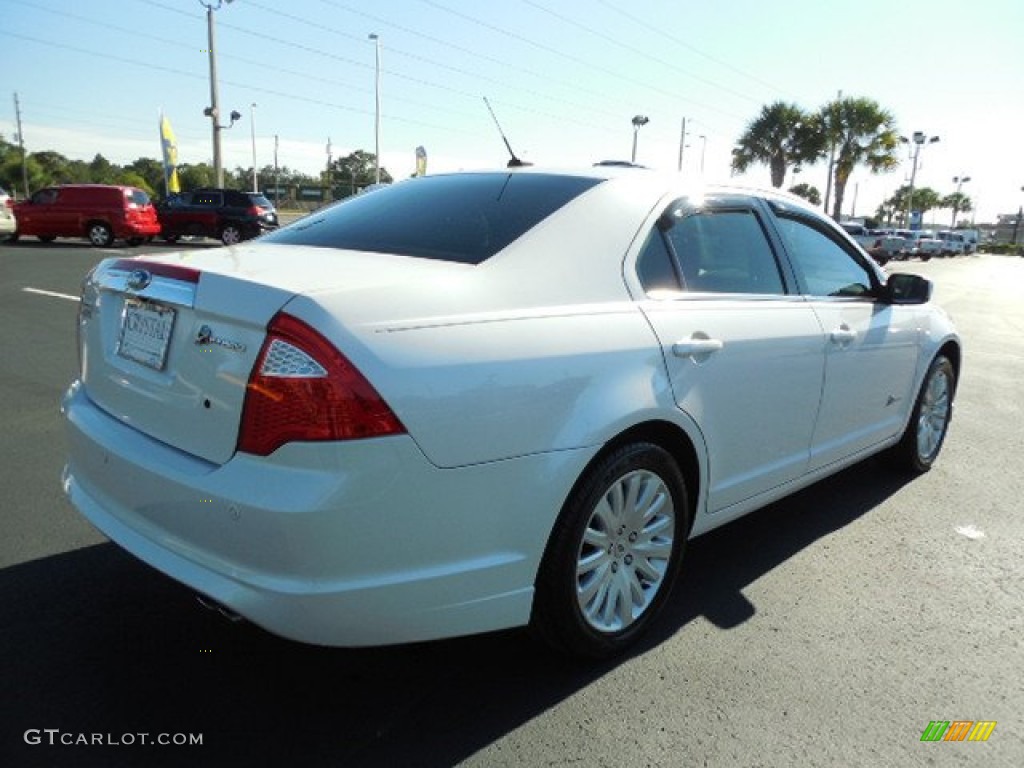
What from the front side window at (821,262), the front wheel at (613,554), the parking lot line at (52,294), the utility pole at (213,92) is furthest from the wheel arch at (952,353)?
the utility pole at (213,92)

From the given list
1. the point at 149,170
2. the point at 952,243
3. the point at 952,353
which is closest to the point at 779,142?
the point at 952,243

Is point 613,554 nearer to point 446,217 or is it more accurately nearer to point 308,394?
point 308,394

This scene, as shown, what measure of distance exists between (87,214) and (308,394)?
71.7ft

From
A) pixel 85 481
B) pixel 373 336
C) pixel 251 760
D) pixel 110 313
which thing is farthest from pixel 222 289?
pixel 251 760

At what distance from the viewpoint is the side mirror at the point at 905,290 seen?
3867 mm

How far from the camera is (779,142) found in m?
40.4

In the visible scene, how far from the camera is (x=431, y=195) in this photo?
308cm

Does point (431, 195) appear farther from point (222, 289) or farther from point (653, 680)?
point (653, 680)

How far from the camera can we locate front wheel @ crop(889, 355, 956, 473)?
4.40 m

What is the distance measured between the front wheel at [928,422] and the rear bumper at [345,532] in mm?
3033

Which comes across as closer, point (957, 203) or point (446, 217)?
point (446, 217)

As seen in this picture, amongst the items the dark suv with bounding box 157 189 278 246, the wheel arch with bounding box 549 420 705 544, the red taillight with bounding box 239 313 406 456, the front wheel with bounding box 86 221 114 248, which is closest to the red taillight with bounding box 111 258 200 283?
the red taillight with bounding box 239 313 406 456

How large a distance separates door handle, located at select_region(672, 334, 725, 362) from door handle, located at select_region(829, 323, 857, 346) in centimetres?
89

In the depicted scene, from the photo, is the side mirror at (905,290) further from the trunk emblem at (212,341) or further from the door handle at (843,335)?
the trunk emblem at (212,341)
